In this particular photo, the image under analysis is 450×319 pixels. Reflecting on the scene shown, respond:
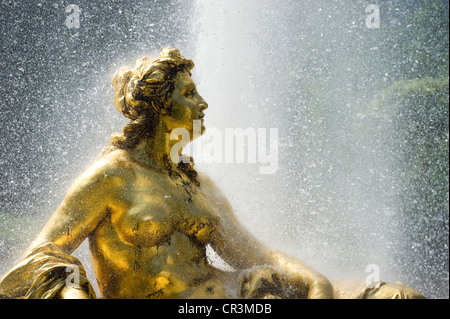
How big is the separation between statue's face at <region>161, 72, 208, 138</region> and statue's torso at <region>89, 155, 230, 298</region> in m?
0.25

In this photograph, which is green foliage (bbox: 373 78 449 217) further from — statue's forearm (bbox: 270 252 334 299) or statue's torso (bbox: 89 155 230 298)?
statue's torso (bbox: 89 155 230 298)

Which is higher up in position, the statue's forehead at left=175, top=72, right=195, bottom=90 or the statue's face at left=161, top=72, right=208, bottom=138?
the statue's forehead at left=175, top=72, right=195, bottom=90

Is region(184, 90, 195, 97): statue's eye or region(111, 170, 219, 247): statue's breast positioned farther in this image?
region(184, 90, 195, 97): statue's eye

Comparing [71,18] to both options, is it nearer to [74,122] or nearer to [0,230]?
[74,122]

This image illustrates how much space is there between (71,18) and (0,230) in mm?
1548

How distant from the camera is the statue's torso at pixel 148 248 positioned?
87.7 inches

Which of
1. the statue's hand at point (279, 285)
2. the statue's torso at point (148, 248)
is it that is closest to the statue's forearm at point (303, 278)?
the statue's hand at point (279, 285)

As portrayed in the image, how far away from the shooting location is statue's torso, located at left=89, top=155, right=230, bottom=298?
2.23 m

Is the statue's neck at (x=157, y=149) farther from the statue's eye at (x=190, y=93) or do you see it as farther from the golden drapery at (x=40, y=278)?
the golden drapery at (x=40, y=278)

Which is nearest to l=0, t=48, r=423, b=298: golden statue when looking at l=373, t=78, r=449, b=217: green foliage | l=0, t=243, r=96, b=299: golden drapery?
l=0, t=243, r=96, b=299: golden drapery

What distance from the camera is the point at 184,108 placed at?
2.45 meters

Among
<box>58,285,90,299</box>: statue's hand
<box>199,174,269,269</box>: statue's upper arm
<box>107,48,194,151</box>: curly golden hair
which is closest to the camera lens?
<box>58,285,90,299</box>: statue's hand

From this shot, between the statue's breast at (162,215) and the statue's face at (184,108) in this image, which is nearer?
the statue's breast at (162,215)

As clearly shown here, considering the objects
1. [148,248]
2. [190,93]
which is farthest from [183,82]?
[148,248]
